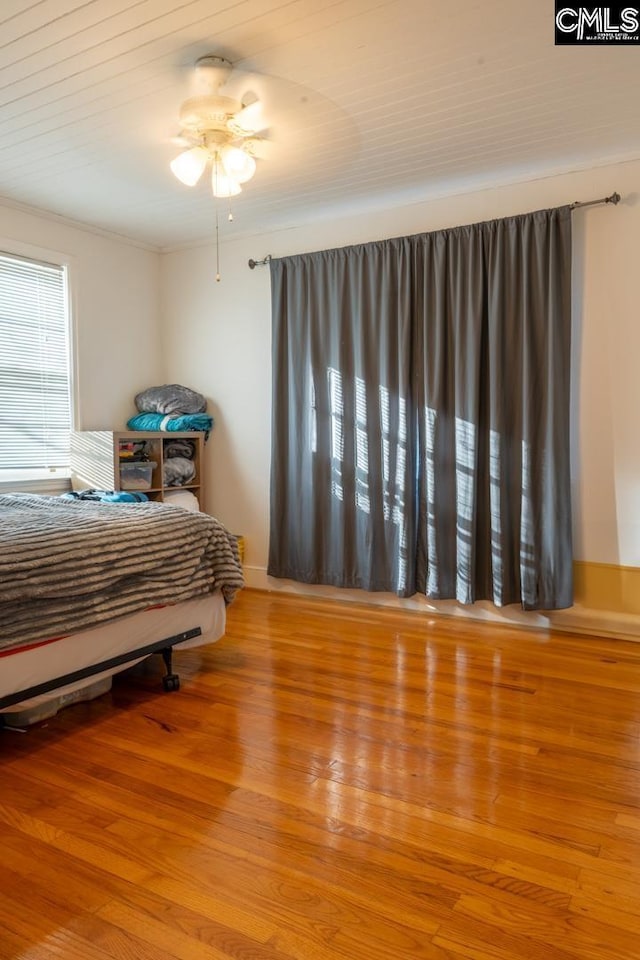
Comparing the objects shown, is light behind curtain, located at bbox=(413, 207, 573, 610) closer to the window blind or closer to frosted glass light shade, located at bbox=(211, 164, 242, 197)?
frosted glass light shade, located at bbox=(211, 164, 242, 197)

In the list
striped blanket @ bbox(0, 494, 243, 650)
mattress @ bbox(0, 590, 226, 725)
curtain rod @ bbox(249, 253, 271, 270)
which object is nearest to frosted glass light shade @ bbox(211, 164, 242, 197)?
curtain rod @ bbox(249, 253, 271, 270)

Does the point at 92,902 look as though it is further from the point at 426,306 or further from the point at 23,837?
the point at 426,306

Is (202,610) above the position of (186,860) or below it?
above

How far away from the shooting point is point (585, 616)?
3.57m

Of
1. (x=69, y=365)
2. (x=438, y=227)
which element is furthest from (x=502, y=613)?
(x=69, y=365)

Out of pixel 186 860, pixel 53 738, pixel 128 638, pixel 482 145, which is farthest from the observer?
pixel 482 145

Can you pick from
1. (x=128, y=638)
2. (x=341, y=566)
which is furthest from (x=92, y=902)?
(x=341, y=566)

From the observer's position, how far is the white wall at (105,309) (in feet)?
13.8

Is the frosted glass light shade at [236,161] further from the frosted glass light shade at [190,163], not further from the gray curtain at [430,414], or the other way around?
the gray curtain at [430,414]

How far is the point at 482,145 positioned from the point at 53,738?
3.29m

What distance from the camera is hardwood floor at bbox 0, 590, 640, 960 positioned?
1405 millimetres

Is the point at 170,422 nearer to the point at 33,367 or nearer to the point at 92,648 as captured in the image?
the point at 33,367

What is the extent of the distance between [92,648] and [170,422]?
2.44 meters

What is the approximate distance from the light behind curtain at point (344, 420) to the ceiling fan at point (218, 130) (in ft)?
3.74
